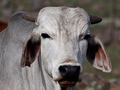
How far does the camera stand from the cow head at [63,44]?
4.09 meters

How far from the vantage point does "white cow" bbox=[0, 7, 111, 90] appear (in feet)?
13.6

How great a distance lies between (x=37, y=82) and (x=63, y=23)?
0.94 meters

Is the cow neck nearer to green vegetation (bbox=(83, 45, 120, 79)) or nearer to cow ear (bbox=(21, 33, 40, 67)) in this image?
cow ear (bbox=(21, 33, 40, 67))

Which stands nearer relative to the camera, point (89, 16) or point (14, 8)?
point (89, 16)

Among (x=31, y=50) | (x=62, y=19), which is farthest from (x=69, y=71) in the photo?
(x=31, y=50)

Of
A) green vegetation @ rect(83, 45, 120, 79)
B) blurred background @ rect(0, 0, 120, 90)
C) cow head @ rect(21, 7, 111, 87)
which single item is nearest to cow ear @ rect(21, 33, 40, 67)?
Answer: cow head @ rect(21, 7, 111, 87)

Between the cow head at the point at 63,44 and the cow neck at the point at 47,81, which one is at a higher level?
the cow head at the point at 63,44

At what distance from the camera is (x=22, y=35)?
5113mm

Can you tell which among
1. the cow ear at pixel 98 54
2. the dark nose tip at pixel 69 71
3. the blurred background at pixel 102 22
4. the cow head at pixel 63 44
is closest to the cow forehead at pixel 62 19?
the cow head at pixel 63 44

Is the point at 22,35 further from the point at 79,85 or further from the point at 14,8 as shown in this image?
the point at 14,8

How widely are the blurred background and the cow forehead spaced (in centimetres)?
351

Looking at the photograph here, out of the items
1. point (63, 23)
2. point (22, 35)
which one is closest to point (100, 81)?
point (22, 35)

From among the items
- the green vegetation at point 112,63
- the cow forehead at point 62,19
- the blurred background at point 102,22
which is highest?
the cow forehead at point 62,19

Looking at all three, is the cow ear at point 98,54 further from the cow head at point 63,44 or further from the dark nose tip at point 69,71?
the dark nose tip at point 69,71
